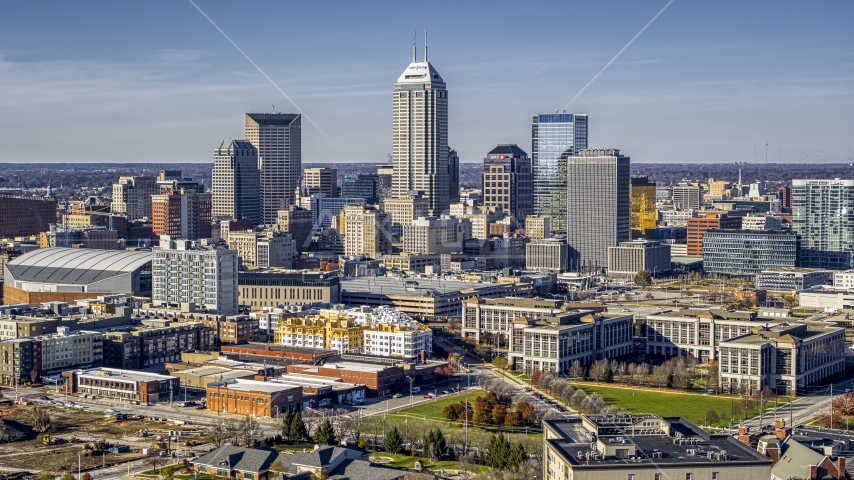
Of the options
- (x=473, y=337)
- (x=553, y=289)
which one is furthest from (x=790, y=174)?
(x=473, y=337)

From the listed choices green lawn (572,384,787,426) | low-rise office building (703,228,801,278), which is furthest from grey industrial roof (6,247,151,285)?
low-rise office building (703,228,801,278)

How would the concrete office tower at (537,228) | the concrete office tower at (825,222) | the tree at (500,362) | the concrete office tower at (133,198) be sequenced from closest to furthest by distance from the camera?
the tree at (500,362) → the concrete office tower at (825,222) → the concrete office tower at (537,228) → the concrete office tower at (133,198)

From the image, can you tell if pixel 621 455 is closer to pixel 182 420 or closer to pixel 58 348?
pixel 182 420

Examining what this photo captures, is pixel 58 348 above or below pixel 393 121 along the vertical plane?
below

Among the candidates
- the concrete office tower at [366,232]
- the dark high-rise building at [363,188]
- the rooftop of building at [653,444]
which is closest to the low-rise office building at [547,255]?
the concrete office tower at [366,232]

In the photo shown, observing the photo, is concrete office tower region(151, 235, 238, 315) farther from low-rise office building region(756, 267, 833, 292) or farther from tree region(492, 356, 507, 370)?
low-rise office building region(756, 267, 833, 292)

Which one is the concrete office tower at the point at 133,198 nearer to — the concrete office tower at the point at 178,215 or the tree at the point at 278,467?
the concrete office tower at the point at 178,215
